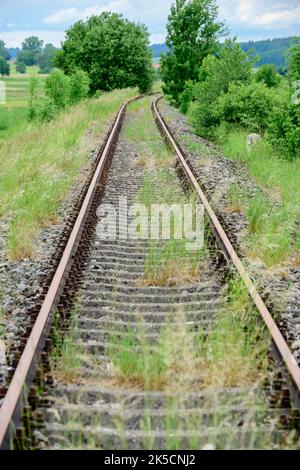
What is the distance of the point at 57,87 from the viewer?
2659 centimetres

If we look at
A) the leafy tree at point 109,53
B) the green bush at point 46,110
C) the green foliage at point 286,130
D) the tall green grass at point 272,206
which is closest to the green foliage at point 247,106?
the tall green grass at point 272,206

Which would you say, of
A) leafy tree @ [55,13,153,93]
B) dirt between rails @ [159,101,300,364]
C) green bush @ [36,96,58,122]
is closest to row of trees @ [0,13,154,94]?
leafy tree @ [55,13,153,93]

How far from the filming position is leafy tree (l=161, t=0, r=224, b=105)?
30688mm

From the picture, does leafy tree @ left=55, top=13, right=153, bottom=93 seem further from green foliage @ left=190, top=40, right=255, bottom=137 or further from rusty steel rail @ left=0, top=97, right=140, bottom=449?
rusty steel rail @ left=0, top=97, right=140, bottom=449

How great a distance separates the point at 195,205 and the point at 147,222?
72cm

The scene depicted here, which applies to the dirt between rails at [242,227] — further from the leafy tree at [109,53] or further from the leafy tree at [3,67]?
the leafy tree at [3,67]

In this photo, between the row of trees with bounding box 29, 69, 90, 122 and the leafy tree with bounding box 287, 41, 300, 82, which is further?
the row of trees with bounding box 29, 69, 90, 122

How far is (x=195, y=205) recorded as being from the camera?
749 centimetres

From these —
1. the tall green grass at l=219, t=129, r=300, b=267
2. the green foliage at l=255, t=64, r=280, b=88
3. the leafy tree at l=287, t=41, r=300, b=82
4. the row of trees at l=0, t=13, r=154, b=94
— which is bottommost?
the tall green grass at l=219, t=129, r=300, b=267

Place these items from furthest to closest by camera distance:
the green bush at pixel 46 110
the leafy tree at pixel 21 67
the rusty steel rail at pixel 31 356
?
the leafy tree at pixel 21 67 < the green bush at pixel 46 110 < the rusty steel rail at pixel 31 356

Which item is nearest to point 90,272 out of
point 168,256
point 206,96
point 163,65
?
point 168,256

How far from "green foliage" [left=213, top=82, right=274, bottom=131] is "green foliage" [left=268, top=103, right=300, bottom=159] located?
243 cm

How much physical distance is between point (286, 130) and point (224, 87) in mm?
5742

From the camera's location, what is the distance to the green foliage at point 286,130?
11266 millimetres
